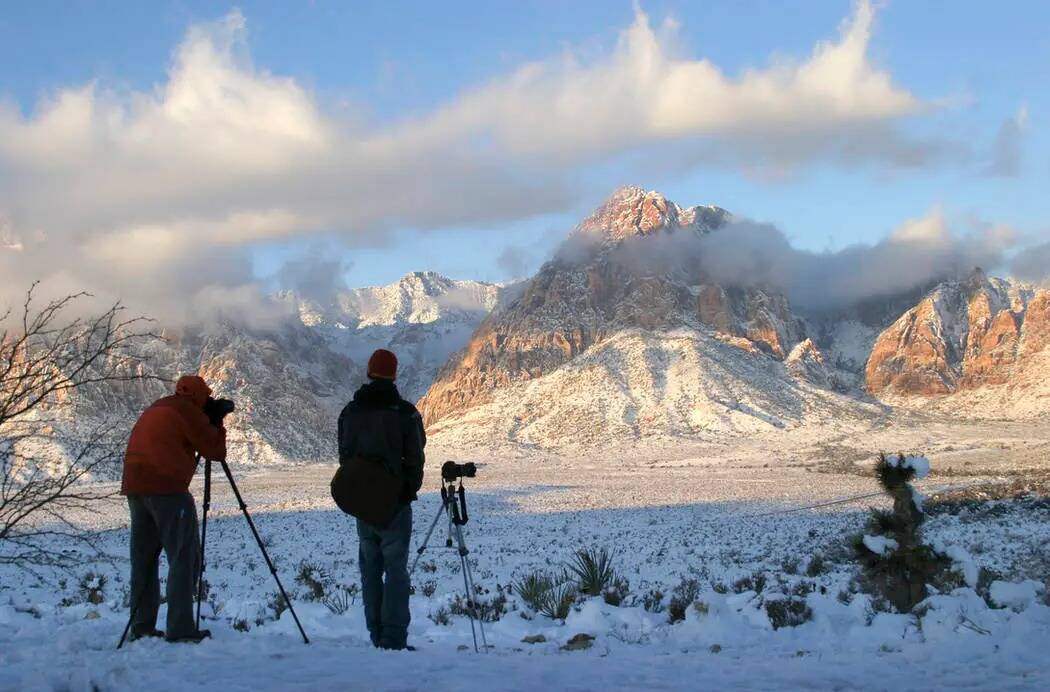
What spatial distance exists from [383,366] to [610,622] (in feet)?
10.9

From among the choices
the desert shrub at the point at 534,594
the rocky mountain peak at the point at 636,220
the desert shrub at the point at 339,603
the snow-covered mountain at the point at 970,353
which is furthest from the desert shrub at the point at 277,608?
the rocky mountain peak at the point at 636,220

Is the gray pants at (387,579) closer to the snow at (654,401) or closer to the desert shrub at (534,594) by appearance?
the desert shrub at (534,594)

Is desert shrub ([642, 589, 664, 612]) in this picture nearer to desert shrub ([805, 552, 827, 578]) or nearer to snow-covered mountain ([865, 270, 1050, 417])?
desert shrub ([805, 552, 827, 578])

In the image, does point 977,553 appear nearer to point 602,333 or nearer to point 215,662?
point 215,662

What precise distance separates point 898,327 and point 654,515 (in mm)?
151659

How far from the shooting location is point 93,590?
12.2 metres

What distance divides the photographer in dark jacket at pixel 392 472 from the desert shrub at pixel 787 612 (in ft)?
11.5

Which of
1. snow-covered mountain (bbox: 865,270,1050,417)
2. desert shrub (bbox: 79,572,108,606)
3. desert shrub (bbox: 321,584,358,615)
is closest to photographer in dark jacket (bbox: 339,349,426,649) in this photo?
desert shrub (bbox: 321,584,358,615)

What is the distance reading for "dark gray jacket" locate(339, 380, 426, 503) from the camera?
7031 mm

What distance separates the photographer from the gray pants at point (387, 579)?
6984 millimetres

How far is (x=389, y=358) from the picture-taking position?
24.4ft

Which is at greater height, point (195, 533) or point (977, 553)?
point (195, 533)

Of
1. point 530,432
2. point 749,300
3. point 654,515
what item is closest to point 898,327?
point 749,300

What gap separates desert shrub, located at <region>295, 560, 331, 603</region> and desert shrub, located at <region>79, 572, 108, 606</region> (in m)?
2.65
